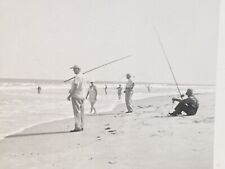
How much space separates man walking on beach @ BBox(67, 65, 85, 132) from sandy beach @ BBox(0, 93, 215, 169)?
26 mm

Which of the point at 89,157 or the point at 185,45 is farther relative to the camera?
the point at 185,45

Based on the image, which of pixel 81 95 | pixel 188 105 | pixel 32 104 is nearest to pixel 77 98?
pixel 81 95

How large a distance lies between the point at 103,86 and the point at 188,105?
382 mm

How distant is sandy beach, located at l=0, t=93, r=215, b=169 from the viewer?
5.39ft

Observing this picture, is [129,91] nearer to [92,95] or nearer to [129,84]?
[129,84]

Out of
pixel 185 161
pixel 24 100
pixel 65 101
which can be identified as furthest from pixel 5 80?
pixel 185 161

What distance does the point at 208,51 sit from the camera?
1.69 meters

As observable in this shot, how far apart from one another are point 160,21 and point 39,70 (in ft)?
1.86

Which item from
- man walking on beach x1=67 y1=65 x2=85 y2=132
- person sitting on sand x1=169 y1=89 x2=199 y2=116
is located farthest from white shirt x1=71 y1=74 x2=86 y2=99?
person sitting on sand x1=169 y1=89 x2=199 y2=116

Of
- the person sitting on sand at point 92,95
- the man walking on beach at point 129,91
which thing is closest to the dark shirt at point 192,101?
the man walking on beach at point 129,91

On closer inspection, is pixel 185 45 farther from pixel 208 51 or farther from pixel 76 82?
pixel 76 82

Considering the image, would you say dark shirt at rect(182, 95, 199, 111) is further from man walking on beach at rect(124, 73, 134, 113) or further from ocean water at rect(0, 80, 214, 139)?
man walking on beach at rect(124, 73, 134, 113)

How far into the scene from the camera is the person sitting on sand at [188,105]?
5.59 ft

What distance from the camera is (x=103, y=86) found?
65.5 inches
